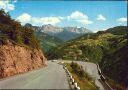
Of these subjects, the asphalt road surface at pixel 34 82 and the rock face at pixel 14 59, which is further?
the rock face at pixel 14 59

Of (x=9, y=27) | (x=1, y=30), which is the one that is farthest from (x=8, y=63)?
(x=9, y=27)

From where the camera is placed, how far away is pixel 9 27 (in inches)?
2271

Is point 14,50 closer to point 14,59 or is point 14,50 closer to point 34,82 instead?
point 14,59

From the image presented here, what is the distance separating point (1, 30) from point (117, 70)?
28511 mm

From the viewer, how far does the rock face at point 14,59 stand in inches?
1785

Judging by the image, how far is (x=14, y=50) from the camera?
53.5 m

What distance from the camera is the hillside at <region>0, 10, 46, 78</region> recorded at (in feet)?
153

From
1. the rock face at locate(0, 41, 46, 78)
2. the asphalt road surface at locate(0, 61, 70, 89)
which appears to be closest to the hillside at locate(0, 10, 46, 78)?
the rock face at locate(0, 41, 46, 78)

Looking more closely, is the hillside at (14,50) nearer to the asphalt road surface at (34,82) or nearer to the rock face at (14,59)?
the rock face at (14,59)

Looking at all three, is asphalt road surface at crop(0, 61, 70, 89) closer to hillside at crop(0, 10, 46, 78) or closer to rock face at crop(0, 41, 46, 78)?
rock face at crop(0, 41, 46, 78)

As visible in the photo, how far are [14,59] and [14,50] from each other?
183 centimetres

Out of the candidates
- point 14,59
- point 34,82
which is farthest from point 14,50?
point 34,82

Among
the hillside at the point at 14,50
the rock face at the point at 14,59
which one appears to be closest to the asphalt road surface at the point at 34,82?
the rock face at the point at 14,59

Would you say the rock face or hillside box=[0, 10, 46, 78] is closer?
the rock face
